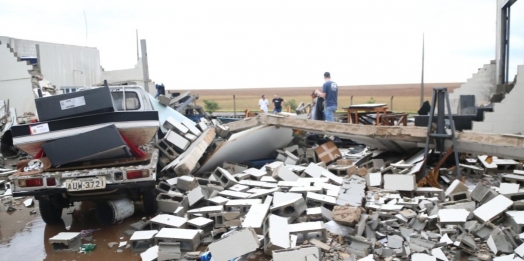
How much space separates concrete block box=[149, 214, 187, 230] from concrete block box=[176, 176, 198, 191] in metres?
1.06

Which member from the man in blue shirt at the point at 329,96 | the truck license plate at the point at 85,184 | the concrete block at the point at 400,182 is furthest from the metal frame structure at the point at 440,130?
the truck license plate at the point at 85,184

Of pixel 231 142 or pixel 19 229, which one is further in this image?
pixel 231 142

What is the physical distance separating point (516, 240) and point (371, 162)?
3599mm

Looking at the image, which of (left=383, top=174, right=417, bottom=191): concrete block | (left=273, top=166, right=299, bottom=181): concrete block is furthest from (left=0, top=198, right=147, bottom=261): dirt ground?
(left=383, top=174, right=417, bottom=191): concrete block

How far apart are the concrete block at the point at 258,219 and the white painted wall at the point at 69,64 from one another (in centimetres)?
2318

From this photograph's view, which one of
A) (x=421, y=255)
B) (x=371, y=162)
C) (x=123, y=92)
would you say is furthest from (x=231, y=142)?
(x=421, y=255)

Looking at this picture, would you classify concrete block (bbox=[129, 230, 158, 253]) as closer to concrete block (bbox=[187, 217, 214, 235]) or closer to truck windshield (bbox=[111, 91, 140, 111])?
concrete block (bbox=[187, 217, 214, 235])

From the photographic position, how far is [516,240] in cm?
454

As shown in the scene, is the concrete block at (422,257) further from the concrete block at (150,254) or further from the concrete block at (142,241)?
the concrete block at (142,241)

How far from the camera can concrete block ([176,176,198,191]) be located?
678 cm

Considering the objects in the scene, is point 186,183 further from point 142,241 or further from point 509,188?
point 509,188

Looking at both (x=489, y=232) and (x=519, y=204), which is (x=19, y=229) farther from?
(x=519, y=204)

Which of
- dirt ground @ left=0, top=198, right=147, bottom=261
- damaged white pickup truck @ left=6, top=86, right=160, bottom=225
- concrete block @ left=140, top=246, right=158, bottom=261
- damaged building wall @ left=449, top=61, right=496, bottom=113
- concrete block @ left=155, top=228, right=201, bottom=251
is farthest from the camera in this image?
damaged building wall @ left=449, top=61, right=496, bottom=113

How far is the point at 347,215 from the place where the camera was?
5.14 meters
